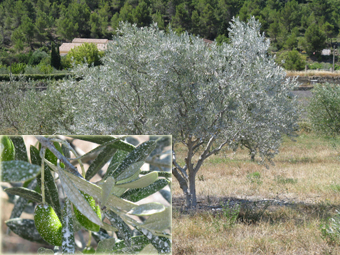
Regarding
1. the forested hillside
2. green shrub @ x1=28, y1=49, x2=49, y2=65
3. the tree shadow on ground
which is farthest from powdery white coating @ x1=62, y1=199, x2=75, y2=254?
the forested hillside

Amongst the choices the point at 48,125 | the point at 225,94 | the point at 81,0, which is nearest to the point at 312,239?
the point at 225,94

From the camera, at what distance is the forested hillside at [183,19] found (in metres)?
64.4

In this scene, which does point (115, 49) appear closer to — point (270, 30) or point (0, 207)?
point (0, 207)

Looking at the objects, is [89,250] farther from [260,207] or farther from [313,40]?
[313,40]

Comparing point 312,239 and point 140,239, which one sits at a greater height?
point 140,239

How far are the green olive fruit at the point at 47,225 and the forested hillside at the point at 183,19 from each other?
199ft

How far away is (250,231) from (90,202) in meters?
4.92

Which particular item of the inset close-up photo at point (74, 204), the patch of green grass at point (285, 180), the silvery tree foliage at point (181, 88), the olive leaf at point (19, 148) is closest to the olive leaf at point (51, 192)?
the inset close-up photo at point (74, 204)

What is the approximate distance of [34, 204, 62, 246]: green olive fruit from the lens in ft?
2.06

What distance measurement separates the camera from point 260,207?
22.0 ft

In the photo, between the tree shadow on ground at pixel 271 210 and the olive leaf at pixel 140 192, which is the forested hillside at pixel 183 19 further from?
the olive leaf at pixel 140 192

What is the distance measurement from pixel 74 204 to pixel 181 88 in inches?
183

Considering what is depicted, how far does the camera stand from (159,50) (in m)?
5.15

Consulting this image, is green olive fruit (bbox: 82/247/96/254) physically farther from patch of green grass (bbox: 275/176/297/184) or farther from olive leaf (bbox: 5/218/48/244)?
patch of green grass (bbox: 275/176/297/184)
